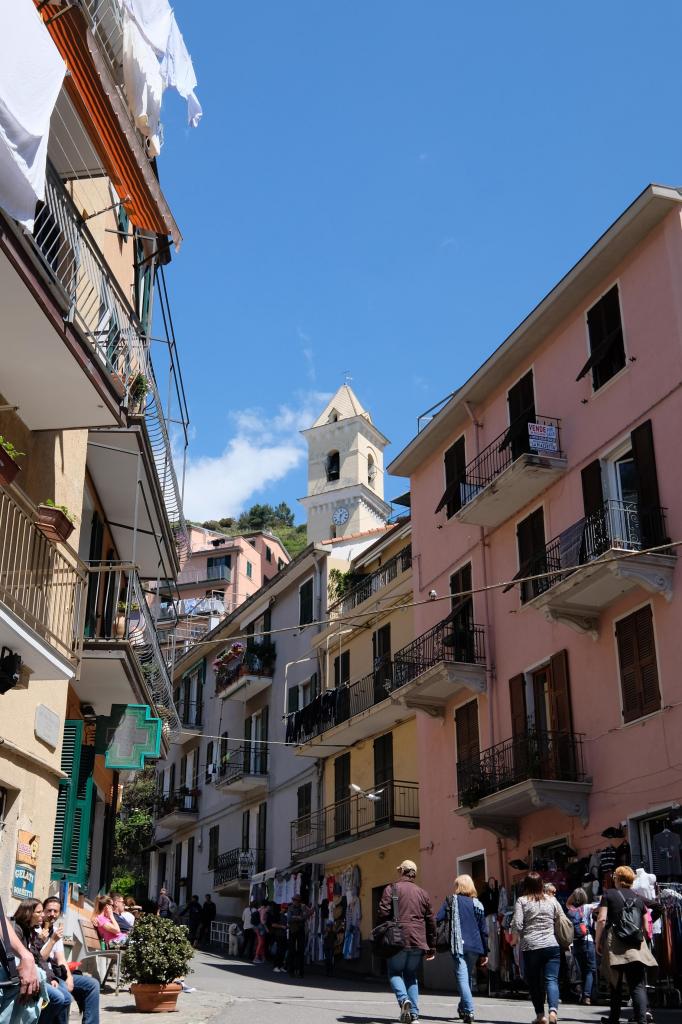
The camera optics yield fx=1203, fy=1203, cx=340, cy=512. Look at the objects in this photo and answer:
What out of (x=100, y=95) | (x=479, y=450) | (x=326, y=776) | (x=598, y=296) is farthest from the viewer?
(x=326, y=776)

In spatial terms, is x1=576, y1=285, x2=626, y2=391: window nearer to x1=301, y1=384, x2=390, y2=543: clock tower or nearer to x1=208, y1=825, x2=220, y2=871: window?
x1=208, y1=825, x2=220, y2=871: window

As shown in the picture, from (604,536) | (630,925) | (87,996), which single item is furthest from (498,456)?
(87,996)

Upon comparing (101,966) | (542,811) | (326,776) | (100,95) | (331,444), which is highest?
(331,444)

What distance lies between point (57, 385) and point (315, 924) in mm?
23733

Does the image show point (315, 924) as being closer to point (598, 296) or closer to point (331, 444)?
point (598, 296)

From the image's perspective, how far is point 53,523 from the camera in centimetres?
1240

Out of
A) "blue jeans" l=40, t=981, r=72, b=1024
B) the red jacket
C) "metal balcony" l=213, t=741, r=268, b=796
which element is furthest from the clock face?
"blue jeans" l=40, t=981, r=72, b=1024

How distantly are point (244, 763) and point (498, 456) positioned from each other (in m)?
20.1

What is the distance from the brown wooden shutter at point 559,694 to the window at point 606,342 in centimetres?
510

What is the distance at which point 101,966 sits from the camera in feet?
51.1

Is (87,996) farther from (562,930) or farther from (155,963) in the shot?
(562,930)

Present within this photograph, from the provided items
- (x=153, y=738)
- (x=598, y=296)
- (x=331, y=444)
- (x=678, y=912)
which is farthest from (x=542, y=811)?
(x=331, y=444)

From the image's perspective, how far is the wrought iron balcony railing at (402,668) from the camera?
1000 inches

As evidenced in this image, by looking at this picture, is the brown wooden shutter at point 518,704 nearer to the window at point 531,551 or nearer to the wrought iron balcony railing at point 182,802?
the window at point 531,551
